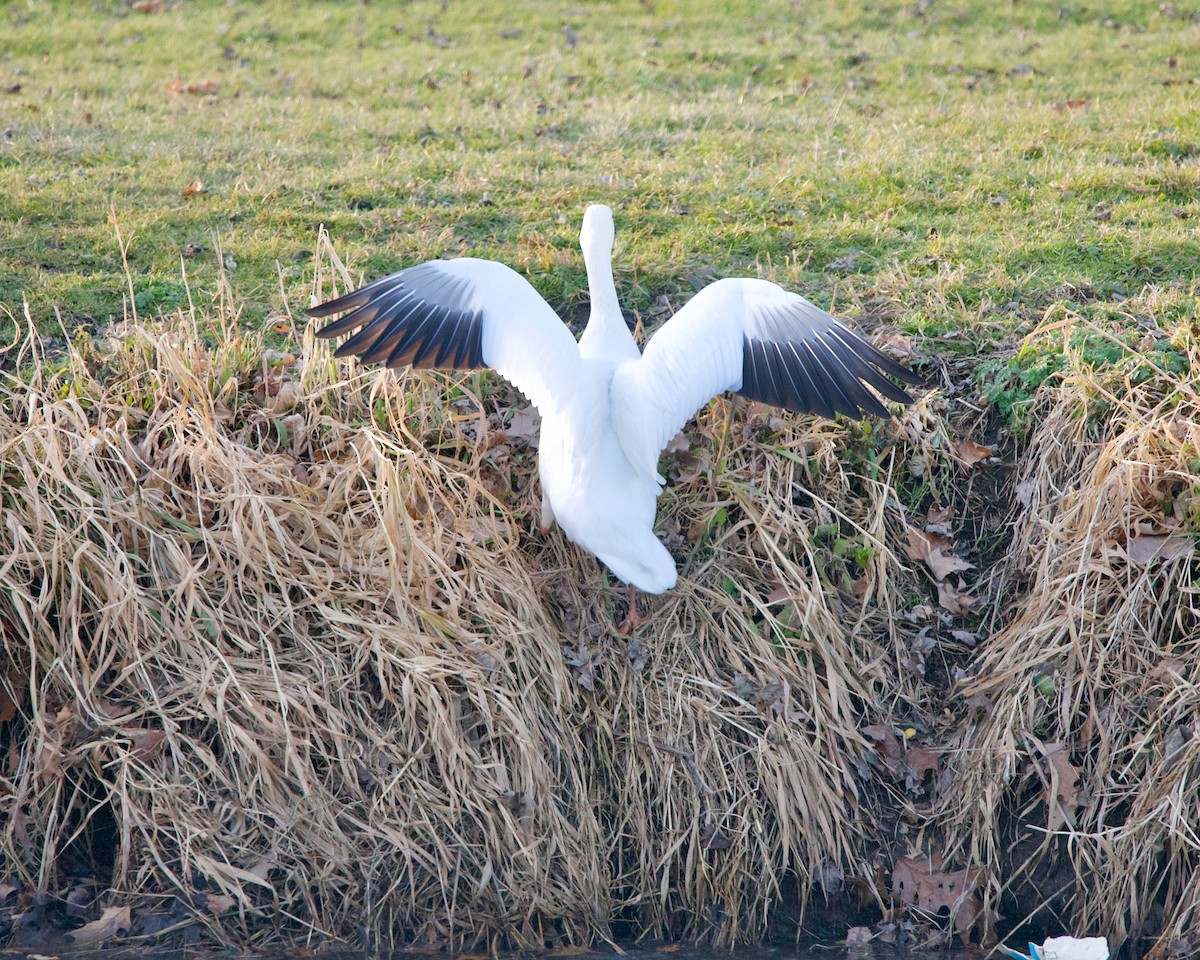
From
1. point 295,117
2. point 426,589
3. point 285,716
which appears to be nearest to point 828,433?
point 426,589

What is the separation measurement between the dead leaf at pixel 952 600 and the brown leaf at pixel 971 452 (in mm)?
510

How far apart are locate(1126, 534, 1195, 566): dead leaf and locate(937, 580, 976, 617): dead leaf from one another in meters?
0.61

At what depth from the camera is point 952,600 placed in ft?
15.0

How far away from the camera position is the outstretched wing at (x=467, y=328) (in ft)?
13.4

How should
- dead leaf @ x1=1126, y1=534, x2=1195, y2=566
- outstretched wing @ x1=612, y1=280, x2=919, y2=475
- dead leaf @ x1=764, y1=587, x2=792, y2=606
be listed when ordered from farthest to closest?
dead leaf @ x1=764, y1=587, x2=792, y2=606, dead leaf @ x1=1126, y1=534, x2=1195, y2=566, outstretched wing @ x1=612, y1=280, x2=919, y2=475

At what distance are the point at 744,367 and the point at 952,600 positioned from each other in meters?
1.21

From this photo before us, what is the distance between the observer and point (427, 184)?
21.8ft

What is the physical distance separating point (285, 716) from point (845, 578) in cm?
207

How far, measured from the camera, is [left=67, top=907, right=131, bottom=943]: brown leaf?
371 centimetres

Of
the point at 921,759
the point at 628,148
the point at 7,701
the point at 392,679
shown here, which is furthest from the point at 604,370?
the point at 628,148

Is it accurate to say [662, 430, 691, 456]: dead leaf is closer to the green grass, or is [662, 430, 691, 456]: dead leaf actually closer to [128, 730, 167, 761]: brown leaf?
the green grass

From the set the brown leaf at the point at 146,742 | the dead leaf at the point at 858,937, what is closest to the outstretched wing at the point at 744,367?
the dead leaf at the point at 858,937

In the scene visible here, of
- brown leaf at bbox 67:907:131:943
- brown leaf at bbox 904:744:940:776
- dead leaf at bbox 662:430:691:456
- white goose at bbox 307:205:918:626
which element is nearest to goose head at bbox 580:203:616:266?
white goose at bbox 307:205:918:626

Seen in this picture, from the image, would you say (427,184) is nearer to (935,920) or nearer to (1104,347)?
(1104,347)
